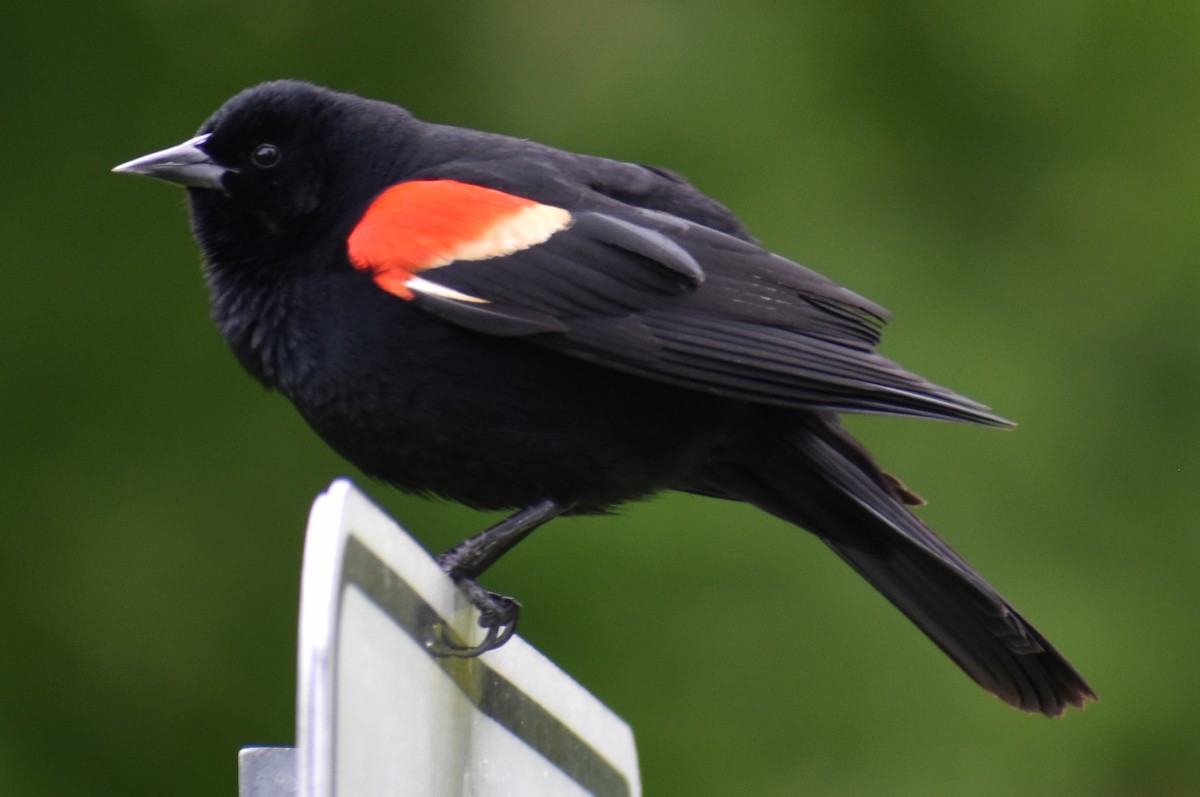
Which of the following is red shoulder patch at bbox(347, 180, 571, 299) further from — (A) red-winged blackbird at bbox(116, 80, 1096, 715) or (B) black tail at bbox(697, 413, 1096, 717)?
(B) black tail at bbox(697, 413, 1096, 717)

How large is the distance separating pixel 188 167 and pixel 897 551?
1.36 metres

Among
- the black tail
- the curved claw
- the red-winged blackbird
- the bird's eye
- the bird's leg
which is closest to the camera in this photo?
the curved claw

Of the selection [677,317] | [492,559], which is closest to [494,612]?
[492,559]

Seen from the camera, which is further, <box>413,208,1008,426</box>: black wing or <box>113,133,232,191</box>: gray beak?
<box>113,133,232,191</box>: gray beak

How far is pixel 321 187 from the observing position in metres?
2.64

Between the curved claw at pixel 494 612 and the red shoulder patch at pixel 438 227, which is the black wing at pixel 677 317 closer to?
the red shoulder patch at pixel 438 227

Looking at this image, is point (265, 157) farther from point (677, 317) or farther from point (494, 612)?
point (494, 612)

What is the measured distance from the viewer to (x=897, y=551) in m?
2.67

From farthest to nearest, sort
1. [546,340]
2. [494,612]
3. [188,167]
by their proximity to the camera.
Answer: [188,167], [546,340], [494,612]

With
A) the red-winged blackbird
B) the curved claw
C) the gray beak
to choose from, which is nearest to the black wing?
the red-winged blackbird

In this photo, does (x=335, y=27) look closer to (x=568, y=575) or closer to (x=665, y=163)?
(x=665, y=163)

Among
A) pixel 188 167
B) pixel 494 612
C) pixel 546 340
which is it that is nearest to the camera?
pixel 494 612

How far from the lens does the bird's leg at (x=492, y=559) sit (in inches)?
78.1

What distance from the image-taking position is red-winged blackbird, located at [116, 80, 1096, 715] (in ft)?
7.59
